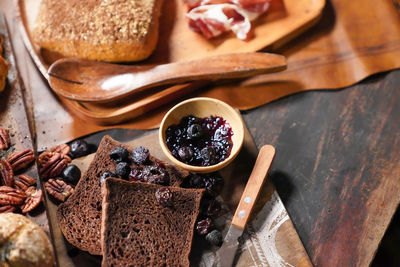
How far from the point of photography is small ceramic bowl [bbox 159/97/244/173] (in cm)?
220

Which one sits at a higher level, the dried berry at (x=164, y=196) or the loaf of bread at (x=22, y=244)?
the loaf of bread at (x=22, y=244)

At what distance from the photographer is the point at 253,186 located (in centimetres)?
219

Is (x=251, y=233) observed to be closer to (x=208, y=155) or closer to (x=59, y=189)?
(x=208, y=155)

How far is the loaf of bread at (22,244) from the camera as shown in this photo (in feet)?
5.81

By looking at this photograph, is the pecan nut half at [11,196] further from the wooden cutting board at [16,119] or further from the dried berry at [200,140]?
the dried berry at [200,140]

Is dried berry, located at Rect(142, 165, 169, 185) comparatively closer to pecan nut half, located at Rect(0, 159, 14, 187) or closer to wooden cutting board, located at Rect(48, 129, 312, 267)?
wooden cutting board, located at Rect(48, 129, 312, 267)

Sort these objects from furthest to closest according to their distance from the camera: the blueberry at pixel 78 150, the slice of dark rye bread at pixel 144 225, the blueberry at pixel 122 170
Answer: the blueberry at pixel 78 150 → the blueberry at pixel 122 170 → the slice of dark rye bread at pixel 144 225

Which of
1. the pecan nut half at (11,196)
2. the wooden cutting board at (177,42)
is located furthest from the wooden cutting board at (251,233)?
the wooden cutting board at (177,42)

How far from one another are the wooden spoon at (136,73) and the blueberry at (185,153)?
0.51 m

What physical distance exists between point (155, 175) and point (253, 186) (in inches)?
19.4

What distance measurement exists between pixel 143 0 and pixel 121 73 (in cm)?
48

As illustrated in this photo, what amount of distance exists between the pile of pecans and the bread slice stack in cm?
15

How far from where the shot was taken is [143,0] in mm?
2656

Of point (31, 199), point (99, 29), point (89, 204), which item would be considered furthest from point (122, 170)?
point (99, 29)
